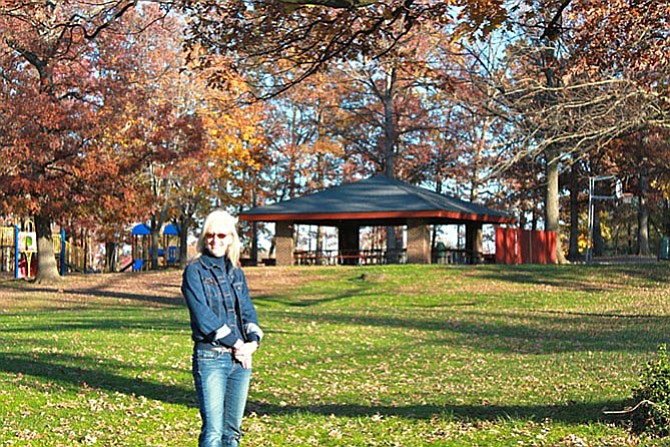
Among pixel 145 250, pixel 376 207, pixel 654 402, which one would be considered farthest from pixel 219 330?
pixel 145 250

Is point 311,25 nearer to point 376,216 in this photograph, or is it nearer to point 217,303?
point 217,303

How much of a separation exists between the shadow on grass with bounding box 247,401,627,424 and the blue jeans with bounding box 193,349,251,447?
352cm

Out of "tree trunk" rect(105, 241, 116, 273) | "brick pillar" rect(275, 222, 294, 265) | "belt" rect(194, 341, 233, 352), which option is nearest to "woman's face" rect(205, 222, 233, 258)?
"belt" rect(194, 341, 233, 352)

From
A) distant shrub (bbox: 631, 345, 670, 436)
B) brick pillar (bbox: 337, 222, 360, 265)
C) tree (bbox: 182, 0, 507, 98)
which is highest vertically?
tree (bbox: 182, 0, 507, 98)

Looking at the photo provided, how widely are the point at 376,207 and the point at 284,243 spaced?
16.0ft

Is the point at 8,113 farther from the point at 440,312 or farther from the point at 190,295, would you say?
the point at 190,295

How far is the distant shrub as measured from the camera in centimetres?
756

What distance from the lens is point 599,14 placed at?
43.7ft

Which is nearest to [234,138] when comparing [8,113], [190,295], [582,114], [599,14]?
[8,113]

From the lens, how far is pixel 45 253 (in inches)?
1314

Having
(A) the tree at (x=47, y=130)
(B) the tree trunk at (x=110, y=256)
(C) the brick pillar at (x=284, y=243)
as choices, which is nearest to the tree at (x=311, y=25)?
(A) the tree at (x=47, y=130)

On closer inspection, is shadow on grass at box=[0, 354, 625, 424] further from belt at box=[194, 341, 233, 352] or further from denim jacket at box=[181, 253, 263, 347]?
belt at box=[194, 341, 233, 352]

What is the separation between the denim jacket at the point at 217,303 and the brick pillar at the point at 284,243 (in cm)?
3337

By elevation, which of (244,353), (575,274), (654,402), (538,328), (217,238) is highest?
(217,238)
